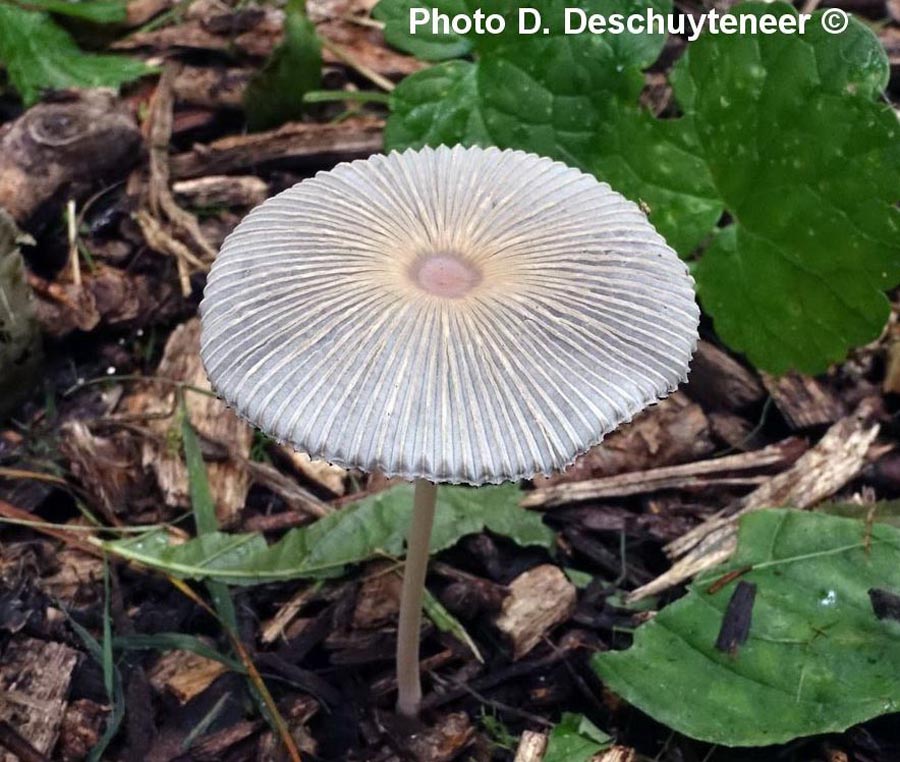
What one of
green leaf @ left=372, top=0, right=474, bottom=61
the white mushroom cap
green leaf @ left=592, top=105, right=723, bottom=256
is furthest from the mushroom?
green leaf @ left=372, top=0, right=474, bottom=61

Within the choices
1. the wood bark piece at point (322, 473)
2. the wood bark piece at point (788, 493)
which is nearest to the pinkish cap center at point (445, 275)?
the wood bark piece at point (322, 473)

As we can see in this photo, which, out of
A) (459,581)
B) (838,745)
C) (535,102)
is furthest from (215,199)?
(838,745)

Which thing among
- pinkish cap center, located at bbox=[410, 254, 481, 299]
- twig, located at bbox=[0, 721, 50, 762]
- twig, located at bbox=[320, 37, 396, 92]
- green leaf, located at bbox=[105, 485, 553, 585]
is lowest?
twig, located at bbox=[0, 721, 50, 762]

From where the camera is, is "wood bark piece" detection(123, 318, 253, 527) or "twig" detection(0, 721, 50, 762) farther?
"wood bark piece" detection(123, 318, 253, 527)

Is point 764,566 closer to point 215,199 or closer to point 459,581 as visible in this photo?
point 459,581

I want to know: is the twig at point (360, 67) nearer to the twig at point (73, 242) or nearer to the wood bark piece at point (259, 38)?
the wood bark piece at point (259, 38)

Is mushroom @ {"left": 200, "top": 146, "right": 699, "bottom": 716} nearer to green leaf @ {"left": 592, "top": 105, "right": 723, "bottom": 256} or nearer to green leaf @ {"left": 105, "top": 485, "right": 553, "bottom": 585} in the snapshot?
green leaf @ {"left": 105, "top": 485, "right": 553, "bottom": 585}
